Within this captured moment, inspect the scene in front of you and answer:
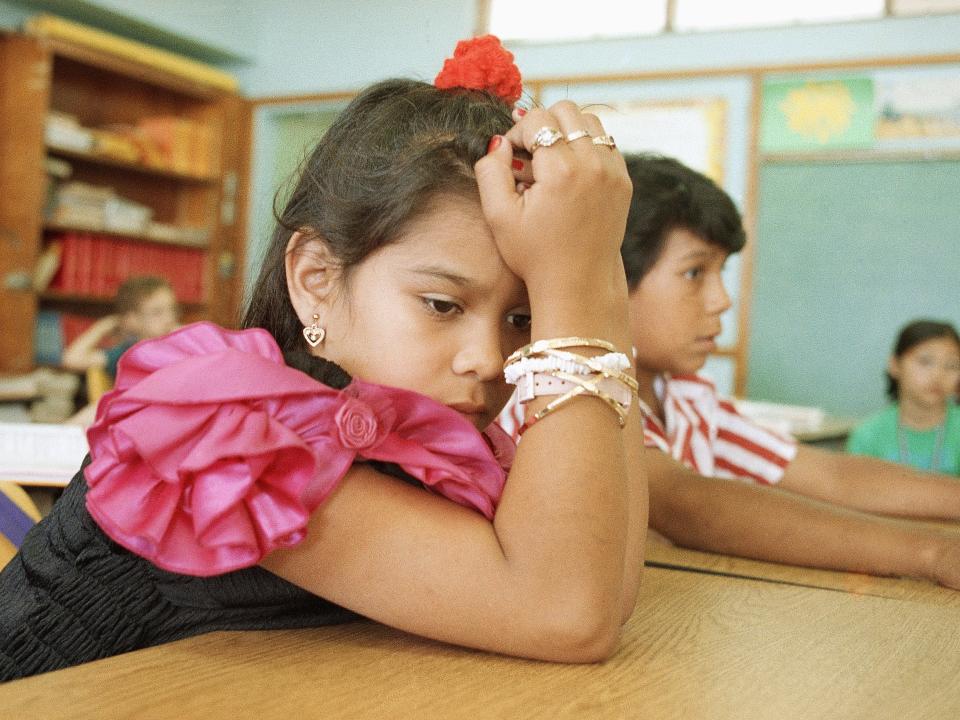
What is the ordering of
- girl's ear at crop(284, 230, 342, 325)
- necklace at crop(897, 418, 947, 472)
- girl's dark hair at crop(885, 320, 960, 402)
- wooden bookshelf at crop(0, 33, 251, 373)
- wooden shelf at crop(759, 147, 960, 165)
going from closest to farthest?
girl's ear at crop(284, 230, 342, 325) < necklace at crop(897, 418, 947, 472) < girl's dark hair at crop(885, 320, 960, 402) < wooden shelf at crop(759, 147, 960, 165) < wooden bookshelf at crop(0, 33, 251, 373)

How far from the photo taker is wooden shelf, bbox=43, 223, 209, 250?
16.6 feet

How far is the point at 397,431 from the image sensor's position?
750mm

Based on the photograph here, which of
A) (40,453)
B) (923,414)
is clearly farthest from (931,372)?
(40,453)

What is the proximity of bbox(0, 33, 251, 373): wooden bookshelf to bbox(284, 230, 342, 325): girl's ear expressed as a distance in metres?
4.32

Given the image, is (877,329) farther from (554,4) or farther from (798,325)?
(554,4)

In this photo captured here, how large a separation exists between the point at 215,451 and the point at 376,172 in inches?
13.3

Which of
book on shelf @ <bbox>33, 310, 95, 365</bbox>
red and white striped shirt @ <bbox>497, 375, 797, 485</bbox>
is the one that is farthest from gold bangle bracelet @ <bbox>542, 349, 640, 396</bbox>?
book on shelf @ <bbox>33, 310, 95, 365</bbox>

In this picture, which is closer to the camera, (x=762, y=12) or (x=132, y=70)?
(x=762, y=12)

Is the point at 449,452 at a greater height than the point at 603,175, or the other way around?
the point at 603,175

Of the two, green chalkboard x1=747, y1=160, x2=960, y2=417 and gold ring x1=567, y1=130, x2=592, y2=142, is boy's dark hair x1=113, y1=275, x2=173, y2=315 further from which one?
gold ring x1=567, y1=130, x2=592, y2=142

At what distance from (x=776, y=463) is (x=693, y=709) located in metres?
1.27

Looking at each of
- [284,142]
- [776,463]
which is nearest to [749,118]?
[284,142]

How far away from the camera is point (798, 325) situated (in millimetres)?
4816

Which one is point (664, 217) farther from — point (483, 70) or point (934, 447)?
point (934, 447)
